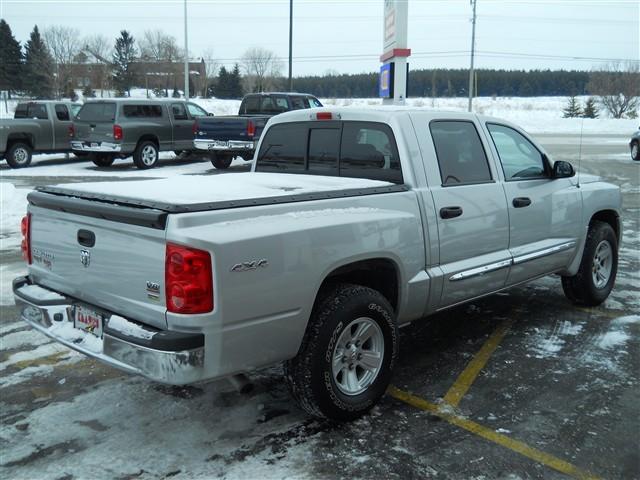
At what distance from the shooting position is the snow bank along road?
3.19 metres

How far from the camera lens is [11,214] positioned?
33.9 ft

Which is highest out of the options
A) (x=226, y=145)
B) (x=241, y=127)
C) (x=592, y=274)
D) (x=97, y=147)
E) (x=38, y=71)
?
(x=38, y=71)

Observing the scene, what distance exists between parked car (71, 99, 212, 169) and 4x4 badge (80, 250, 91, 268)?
14.3 metres

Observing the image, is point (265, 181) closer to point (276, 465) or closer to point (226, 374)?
point (226, 374)

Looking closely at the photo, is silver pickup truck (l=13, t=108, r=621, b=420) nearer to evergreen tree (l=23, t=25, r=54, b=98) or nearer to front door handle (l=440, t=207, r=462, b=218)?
front door handle (l=440, t=207, r=462, b=218)

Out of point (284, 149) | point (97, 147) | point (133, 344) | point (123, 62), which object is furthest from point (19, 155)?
point (123, 62)

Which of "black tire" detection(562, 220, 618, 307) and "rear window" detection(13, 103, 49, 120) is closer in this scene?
"black tire" detection(562, 220, 618, 307)

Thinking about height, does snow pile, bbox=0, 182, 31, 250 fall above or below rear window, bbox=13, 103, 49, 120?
below

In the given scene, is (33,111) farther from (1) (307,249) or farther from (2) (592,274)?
(1) (307,249)

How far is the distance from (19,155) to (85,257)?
16.2 m

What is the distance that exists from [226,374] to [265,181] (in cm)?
164

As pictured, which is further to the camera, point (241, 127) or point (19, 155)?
point (19, 155)

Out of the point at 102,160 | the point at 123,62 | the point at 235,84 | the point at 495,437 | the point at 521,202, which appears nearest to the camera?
the point at 495,437

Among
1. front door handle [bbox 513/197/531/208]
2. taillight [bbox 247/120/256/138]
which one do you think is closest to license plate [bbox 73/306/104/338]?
front door handle [bbox 513/197/531/208]
